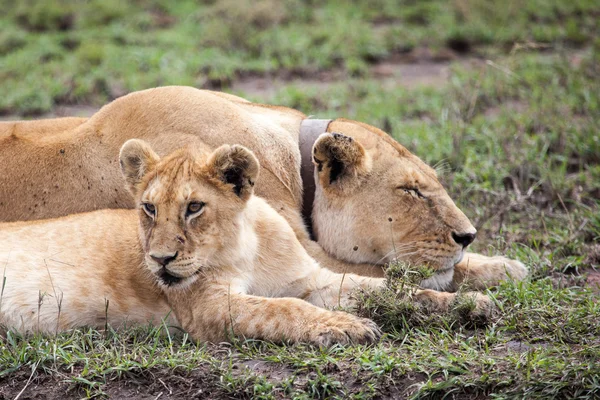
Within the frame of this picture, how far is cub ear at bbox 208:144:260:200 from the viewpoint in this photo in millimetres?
3928

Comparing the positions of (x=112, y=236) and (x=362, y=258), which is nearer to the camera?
(x=112, y=236)

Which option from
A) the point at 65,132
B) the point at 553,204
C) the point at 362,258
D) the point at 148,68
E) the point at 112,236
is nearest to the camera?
the point at 112,236

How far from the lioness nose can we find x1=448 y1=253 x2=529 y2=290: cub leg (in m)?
1.70

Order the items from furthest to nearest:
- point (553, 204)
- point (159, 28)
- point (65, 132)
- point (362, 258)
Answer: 1. point (159, 28)
2. point (553, 204)
3. point (65, 132)
4. point (362, 258)

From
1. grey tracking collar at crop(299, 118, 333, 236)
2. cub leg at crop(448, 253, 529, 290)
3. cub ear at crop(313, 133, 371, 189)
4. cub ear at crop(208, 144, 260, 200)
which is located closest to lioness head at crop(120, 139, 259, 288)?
cub ear at crop(208, 144, 260, 200)

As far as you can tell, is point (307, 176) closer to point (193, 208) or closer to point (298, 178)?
point (298, 178)

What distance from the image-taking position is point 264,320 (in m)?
3.74

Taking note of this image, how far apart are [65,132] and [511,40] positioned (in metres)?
6.25

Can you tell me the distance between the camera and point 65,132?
5.02 m

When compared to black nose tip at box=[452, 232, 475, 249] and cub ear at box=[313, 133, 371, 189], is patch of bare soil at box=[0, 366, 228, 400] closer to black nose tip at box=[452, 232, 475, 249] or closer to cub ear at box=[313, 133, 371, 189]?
A: cub ear at box=[313, 133, 371, 189]

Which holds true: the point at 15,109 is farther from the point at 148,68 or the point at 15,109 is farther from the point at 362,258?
the point at 362,258

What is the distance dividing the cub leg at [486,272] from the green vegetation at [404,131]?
0.45ft

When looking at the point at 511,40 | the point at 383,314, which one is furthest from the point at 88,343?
the point at 511,40

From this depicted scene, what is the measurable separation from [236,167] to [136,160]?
56cm
